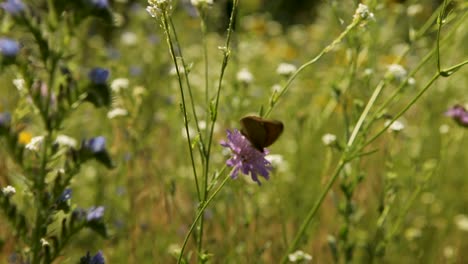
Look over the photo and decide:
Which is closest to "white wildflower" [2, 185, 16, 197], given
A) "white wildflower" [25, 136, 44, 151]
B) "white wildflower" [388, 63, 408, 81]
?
"white wildflower" [25, 136, 44, 151]

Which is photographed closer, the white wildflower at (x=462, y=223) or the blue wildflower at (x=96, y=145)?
the blue wildflower at (x=96, y=145)

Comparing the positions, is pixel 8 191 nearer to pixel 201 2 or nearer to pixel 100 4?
pixel 100 4

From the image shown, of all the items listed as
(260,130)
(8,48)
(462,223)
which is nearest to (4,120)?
(8,48)

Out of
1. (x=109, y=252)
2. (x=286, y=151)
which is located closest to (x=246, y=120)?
(x=109, y=252)

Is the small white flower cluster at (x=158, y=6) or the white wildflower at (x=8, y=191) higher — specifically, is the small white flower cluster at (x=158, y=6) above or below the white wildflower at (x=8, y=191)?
above

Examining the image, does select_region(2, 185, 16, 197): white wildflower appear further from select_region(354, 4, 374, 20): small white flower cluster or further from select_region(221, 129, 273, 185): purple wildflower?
select_region(354, 4, 374, 20): small white flower cluster

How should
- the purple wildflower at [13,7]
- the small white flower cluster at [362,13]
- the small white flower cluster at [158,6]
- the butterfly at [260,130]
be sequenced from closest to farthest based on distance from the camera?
1. the purple wildflower at [13,7]
2. the butterfly at [260,130]
3. the small white flower cluster at [158,6]
4. the small white flower cluster at [362,13]

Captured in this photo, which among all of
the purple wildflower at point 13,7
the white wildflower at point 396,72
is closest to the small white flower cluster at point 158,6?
the purple wildflower at point 13,7

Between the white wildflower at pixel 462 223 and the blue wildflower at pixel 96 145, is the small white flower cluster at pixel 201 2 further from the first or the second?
the white wildflower at pixel 462 223

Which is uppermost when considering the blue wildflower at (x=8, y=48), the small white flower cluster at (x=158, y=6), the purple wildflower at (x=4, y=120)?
the blue wildflower at (x=8, y=48)
